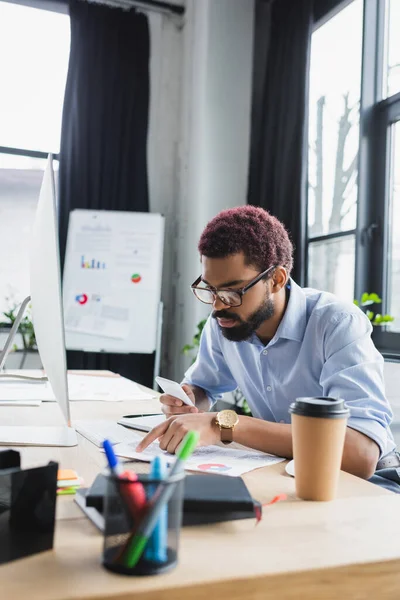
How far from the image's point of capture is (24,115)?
3916mm

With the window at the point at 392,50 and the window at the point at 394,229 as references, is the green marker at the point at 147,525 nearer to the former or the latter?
the window at the point at 394,229

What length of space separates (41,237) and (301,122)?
100 inches


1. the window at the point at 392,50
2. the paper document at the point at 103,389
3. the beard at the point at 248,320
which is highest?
the window at the point at 392,50

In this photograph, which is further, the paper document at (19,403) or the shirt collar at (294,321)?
the paper document at (19,403)

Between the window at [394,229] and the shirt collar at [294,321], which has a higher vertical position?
the window at [394,229]

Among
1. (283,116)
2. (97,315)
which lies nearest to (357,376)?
(283,116)

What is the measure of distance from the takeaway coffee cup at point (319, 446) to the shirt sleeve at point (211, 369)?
888 mm

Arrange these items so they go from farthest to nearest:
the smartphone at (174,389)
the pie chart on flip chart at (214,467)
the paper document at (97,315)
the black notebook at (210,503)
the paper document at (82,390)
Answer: the paper document at (97,315)
the paper document at (82,390)
the smartphone at (174,389)
the pie chart on flip chart at (214,467)
the black notebook at (210,503)

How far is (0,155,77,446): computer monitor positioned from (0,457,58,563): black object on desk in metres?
0.27

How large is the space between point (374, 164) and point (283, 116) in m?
0.79

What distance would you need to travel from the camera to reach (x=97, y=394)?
1.81 metres

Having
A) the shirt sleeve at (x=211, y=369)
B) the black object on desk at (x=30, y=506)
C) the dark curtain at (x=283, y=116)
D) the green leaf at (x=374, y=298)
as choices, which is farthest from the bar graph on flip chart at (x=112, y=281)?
the black object on desk at (x=30, y=506)

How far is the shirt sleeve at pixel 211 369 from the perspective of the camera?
68.2 inches

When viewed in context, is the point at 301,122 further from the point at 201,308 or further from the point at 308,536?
the point at 308,536
